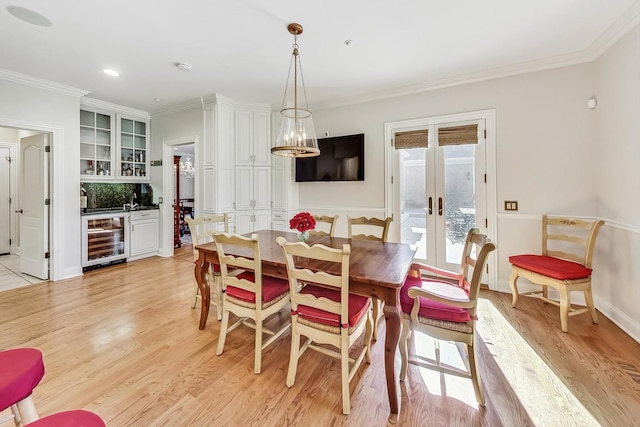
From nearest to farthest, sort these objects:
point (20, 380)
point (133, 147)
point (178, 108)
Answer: point (20, 380) < point (178, 108) < point (133, 147)

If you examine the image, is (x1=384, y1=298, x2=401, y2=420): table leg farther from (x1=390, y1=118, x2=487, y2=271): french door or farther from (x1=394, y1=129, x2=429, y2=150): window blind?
(x1=394, y1=129, x2=429, y2=150): window blind

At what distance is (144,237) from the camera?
4.88m

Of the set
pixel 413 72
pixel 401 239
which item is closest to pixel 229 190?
pixel 401 239

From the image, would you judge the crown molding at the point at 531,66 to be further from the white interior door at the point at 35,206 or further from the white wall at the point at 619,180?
the white interior door at the point at 35,206

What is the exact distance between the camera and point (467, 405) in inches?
62.4

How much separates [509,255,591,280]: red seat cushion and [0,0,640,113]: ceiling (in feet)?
7.06

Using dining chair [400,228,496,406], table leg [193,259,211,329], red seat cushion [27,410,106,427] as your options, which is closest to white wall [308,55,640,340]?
dining chair [400,228,496,406]

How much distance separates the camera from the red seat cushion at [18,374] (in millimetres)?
994

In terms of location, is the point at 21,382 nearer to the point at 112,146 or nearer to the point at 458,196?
the point at 458,196

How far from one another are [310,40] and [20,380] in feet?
10.0

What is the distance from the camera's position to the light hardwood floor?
5.00 ft

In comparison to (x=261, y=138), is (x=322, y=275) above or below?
below

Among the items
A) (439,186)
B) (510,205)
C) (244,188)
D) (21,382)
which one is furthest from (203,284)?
(510,205)

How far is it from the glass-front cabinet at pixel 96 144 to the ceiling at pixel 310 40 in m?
0.91
